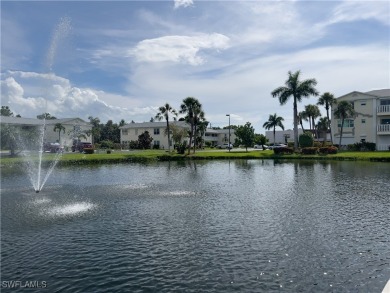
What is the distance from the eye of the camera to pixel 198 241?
14883 mm

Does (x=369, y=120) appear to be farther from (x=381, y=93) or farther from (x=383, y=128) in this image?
(x=381, y=93)

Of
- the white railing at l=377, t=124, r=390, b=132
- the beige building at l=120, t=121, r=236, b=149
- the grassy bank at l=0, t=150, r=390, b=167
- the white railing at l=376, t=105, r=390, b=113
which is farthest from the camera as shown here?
the beige building at l=120, t=121, r=236, b=149

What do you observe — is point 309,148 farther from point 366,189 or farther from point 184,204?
point 184,204

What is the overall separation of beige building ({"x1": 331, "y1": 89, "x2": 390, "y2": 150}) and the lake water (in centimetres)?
5368

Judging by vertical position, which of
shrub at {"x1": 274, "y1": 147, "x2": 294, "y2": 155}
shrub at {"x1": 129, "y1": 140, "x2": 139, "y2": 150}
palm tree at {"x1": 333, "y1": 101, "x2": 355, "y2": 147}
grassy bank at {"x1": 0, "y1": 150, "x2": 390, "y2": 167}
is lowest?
grassy bank at {"x1": 0, "y1": 150, "x2": 390, "y2": 167}

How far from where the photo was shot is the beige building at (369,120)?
241ft

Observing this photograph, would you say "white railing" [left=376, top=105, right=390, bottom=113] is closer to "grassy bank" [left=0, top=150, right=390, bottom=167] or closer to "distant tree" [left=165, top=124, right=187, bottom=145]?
"grassy bank" [left=0, top=150, right=390, bottom=167]

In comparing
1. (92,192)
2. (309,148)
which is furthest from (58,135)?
A: (92,192)

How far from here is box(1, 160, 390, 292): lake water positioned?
435 inches

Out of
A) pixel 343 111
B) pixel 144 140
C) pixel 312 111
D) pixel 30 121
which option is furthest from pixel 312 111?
pixel 30 121

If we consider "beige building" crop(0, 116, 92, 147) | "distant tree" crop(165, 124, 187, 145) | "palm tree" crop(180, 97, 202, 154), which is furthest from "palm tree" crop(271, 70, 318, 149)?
"beige building" crop(0, 116, 92, 147)

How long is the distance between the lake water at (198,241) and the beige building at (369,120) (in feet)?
176

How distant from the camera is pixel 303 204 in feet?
73.3

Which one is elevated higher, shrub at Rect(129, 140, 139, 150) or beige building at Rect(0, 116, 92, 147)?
beige building at Rect(0, 116, 92, 147)
